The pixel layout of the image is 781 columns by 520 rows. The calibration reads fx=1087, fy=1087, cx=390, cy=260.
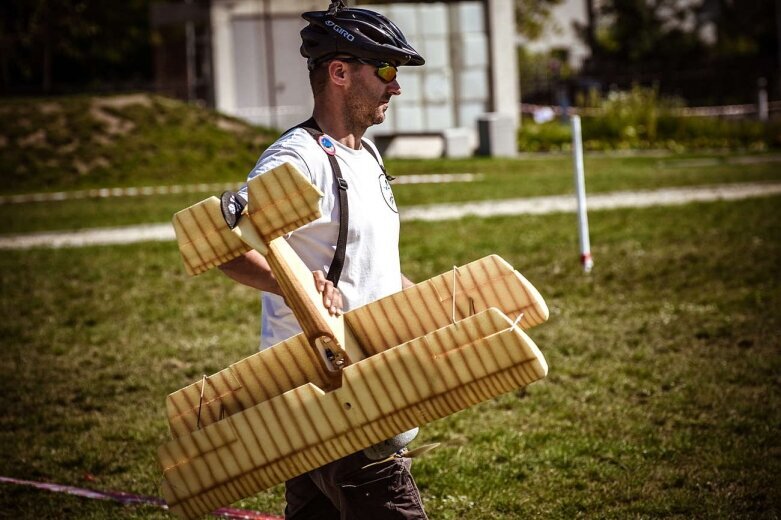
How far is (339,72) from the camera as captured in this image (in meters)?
3.26

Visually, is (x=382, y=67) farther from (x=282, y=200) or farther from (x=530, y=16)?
(x=530, y=16)

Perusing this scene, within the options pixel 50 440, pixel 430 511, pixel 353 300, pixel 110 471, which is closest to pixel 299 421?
pixel 353 300

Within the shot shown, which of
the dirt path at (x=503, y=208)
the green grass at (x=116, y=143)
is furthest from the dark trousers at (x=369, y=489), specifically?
the green grass at (x=116, y=143)

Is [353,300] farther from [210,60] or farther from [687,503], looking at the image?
[210,60]

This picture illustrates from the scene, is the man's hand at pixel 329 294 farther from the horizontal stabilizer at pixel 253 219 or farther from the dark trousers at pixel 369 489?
the dark trousers at pixel 369 489

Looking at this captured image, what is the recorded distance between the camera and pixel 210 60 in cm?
2919

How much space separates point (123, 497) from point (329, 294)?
2.83 meters

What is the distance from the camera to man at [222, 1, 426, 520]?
10.5ft

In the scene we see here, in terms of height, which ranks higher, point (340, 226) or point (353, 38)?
point (353, 38)

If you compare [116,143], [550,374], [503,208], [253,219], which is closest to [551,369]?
[550,374]

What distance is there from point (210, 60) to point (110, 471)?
2450 centimetres

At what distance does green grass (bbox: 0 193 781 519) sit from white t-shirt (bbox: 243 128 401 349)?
1962 mm

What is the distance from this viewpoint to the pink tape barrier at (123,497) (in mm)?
5004

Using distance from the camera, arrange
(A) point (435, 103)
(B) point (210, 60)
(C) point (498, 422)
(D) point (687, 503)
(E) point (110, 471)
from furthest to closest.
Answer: (B) point (210, 60)
(A) point (435, 103)
(C) point (498, 422)
(E) point (110, 471)
(D) point (687, 503)
